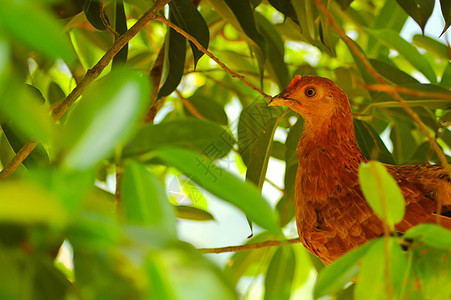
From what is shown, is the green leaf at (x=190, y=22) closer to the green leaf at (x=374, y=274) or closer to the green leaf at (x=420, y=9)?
the green leaf at (x=420, y=9)

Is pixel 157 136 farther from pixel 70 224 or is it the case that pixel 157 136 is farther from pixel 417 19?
pixel 417 19

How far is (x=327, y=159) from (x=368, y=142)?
17 cm

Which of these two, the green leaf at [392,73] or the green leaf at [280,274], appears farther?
the green leaf at [392,73]

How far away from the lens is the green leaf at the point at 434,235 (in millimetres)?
362

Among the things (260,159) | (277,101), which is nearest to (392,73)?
(277,101)

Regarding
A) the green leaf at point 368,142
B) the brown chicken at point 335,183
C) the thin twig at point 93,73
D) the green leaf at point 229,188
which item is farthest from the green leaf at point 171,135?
the green leaf at point 368,142

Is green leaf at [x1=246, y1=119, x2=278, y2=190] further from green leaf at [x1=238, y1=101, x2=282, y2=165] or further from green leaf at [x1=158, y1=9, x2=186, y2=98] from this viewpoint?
green leaf at [x1=158, y1=9, x2=186, y2=98]

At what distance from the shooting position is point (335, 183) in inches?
32.4

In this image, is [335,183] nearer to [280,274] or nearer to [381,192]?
[280,274]

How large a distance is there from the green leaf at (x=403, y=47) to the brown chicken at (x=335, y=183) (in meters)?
0.17

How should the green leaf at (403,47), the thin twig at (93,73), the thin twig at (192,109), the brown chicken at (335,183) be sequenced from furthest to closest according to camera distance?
the thin twig at (192,109) < the green leaf at (403,47) < the brown chicken at (335,183) < the thin twig at (93,73)

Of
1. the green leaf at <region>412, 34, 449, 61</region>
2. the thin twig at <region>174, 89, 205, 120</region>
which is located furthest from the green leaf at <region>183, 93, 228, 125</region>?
the green leaf at <region>412, 34, 449, 61</region>

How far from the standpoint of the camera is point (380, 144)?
38.9 inches

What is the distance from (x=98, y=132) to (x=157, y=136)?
0.09 meters
